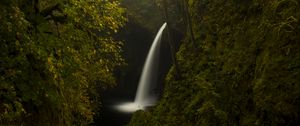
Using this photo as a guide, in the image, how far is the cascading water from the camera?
27531 millimetres

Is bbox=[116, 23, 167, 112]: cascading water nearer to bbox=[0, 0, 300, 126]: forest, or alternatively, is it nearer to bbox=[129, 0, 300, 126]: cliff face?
bbox=[129, 0, 300, 126]: cliff face

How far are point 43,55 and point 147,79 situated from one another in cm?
2072

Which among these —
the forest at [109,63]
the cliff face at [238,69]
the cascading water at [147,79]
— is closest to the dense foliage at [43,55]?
the forest at [109,63]

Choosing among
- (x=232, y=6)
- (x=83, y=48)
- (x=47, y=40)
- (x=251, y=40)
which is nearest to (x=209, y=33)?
(x=232, y=6)

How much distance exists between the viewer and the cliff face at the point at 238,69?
9289 mm

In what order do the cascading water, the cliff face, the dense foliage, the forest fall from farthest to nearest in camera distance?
1. the cascading water
2. the cliff face
3. the forest
4. the dense foliage

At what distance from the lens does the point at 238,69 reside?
12.9 m

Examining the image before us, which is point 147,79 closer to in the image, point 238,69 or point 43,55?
point 238,69

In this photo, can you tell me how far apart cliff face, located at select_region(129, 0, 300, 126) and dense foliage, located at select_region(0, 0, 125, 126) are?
356 centimetres

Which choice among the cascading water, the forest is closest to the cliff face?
the forest

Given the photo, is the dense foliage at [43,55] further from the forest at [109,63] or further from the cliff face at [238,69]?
the cliff face at [238,69]

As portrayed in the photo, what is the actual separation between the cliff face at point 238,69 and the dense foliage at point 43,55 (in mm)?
3560

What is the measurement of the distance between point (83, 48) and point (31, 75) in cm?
154

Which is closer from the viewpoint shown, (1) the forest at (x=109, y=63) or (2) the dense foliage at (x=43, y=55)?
(2) the dense foliage at (x=43, y=55)
